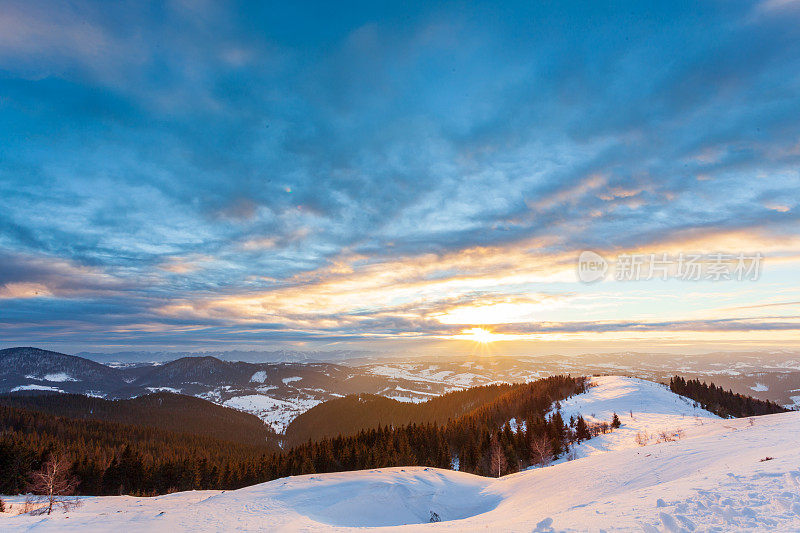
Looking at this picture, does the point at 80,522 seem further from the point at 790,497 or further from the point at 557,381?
the point at 557,381

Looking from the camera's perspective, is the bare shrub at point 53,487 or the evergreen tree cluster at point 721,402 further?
the evergreen tree cluster at point 721,402

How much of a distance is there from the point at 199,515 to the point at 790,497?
32.8 metres

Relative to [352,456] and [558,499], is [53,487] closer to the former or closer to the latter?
[352,456]

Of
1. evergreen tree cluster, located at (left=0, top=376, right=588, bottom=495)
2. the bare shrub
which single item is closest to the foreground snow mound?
the bare shrub

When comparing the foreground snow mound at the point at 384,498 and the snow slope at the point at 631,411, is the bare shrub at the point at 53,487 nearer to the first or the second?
the foreground snow mound at the point at 384,498

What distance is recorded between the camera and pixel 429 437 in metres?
79.9

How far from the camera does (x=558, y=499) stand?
20.3m

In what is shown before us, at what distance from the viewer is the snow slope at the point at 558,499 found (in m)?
11.5

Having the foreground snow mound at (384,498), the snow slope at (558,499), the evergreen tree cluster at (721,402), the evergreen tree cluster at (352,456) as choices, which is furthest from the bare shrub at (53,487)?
the evergreen tree cluster at (721,402)

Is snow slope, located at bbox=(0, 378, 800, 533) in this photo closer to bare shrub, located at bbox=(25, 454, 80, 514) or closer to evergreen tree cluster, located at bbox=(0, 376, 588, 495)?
bare shrub, located at bbox=(25, 454, 80, 514)

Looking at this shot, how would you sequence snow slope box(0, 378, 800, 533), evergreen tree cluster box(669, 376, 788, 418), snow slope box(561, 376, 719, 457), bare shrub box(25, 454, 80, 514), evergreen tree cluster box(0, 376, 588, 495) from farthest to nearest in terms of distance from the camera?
evergreen tree cluster box(669, 376, 788, 418) < evergreen tree cluster box(0, 376, 588, 495) < snow slope box(561, 376, 719, 457) < bare shrub box(25, 454, 80, 514) < snow slope box(0, 378, 800, 533)

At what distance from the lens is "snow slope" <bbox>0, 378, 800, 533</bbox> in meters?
11.5

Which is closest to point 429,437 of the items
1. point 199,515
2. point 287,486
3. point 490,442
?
point 490,442

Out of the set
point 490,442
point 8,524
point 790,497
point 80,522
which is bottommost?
point 490,442
